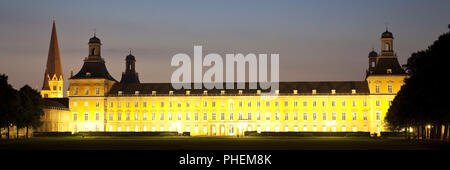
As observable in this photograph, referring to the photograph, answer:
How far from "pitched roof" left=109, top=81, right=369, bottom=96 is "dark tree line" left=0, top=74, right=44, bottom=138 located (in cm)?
3228

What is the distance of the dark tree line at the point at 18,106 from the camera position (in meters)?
60.9

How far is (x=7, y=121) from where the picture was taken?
63.7 meters

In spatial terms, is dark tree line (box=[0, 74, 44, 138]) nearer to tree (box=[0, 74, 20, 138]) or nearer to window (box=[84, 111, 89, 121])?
tree (box=[0, 74, 20, 138])

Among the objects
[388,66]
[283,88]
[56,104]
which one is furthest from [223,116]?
[388,66]

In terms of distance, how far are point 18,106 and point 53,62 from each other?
103 metres

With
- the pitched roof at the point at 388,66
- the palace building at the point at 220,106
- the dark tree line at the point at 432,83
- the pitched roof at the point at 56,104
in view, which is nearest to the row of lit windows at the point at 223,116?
the palace building at the point at 220,106

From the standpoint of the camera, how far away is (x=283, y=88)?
110125mm

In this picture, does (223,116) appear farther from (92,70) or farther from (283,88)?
(92,70)

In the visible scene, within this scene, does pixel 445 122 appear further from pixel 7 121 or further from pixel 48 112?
pixel 48 112

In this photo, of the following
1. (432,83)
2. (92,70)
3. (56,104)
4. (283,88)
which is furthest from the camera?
(92,70)

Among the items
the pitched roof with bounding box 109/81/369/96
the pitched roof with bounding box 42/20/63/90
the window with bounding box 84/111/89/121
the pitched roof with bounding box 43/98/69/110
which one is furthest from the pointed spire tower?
the window with bounding box 84/111/89/121
